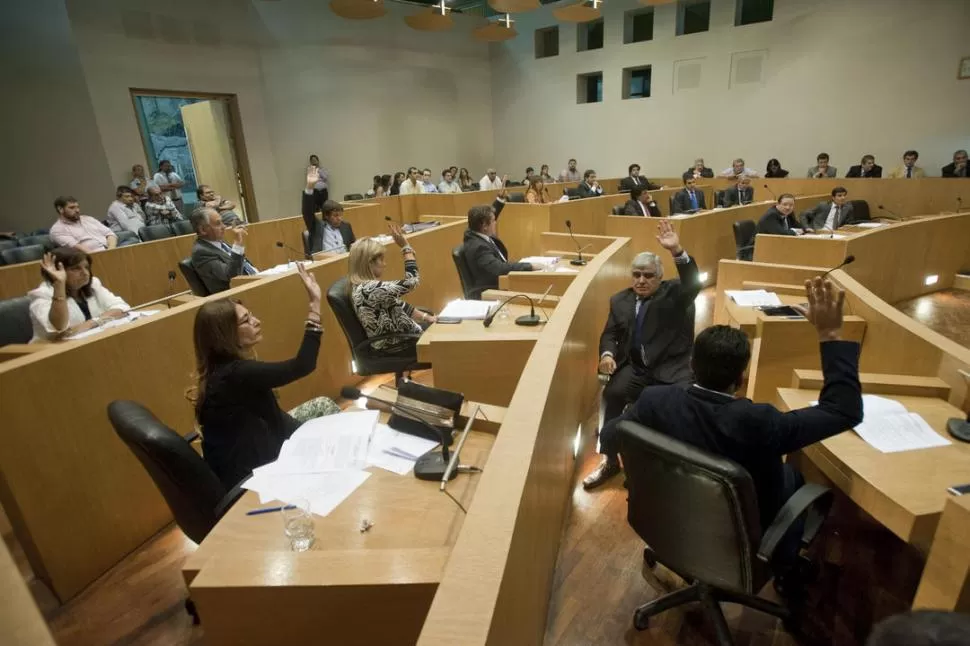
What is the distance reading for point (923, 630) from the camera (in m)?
0.63

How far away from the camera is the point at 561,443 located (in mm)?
2080

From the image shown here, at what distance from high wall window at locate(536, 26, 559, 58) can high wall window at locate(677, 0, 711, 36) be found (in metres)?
2.89

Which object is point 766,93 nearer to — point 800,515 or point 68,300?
point 800,515

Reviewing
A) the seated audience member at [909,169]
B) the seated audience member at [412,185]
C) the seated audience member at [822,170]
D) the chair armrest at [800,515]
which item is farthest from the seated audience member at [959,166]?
the chair armrest at [800,515]

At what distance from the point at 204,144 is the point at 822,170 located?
35.4 ft

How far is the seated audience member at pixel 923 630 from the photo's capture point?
0.61m

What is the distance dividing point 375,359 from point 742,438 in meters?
2.16

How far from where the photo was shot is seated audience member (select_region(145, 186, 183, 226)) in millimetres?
7098

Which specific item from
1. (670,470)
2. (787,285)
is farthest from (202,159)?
(670,470)

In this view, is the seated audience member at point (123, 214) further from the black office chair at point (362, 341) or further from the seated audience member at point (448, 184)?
the seated audience member at point (448, 184)

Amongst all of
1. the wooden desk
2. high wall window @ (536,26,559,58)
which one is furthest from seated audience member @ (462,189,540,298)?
high wall window @ (536,26,559,58)

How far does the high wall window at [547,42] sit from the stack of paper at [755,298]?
10844 millimetres

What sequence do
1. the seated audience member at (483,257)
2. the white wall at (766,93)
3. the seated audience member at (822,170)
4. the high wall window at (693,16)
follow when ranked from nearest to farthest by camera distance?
1. the seated audience member at (483,257)
2. the white wall at (766,93)
3. the seated audience member at (822,170)
4. the high wall window at (693,16)

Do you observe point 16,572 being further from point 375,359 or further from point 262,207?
point 262,207
